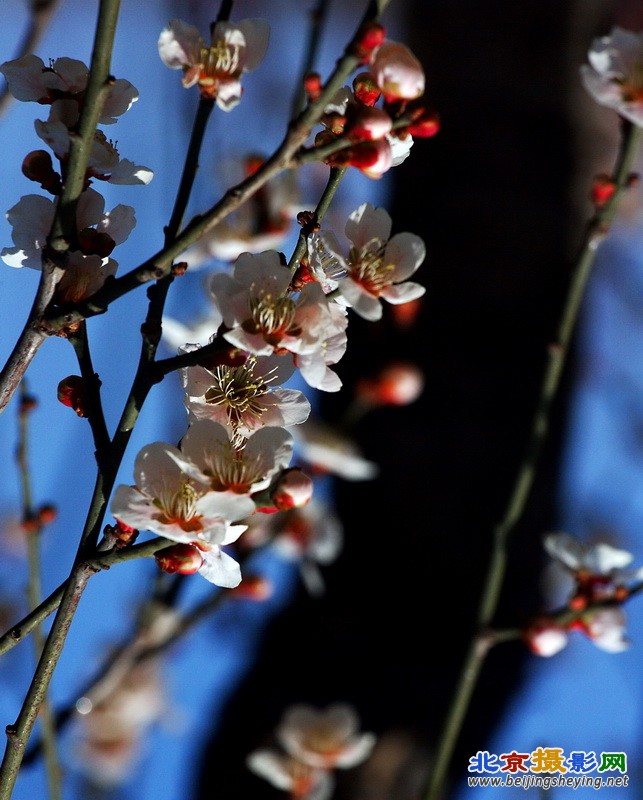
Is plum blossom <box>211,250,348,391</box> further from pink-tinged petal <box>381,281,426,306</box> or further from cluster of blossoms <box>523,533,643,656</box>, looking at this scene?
cluster of blossoms <box>523,533,643,656</box>

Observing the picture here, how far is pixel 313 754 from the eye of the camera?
1.02 meters

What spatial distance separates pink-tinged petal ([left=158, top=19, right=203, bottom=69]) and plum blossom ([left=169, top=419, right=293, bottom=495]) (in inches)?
8.7

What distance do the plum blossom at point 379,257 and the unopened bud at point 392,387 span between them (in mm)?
721

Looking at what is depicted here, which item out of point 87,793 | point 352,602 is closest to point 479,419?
point 352,602

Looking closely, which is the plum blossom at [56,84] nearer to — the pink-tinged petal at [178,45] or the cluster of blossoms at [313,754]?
the pink-tinged petal at [178,45]

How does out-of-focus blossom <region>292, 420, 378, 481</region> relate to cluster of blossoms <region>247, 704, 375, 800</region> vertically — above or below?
above

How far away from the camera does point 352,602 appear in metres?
1.37

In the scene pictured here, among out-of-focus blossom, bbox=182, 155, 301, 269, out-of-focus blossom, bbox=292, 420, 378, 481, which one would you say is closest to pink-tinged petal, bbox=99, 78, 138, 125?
out-of-focus blossom, bbox=182, 155, 301, 269

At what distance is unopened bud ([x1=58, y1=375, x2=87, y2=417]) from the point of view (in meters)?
0.42

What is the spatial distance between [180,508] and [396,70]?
25 centimetres

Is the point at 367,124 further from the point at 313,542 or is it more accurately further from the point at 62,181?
Result: the point at 313,542

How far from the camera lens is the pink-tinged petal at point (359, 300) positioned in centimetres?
41

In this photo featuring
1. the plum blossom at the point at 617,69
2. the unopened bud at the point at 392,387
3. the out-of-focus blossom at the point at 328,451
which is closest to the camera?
the plum blossom at the point at 617,69

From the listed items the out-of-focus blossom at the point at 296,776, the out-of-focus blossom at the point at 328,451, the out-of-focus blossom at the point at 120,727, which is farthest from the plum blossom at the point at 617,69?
the out-of-focus blossom at the point at 120,727
